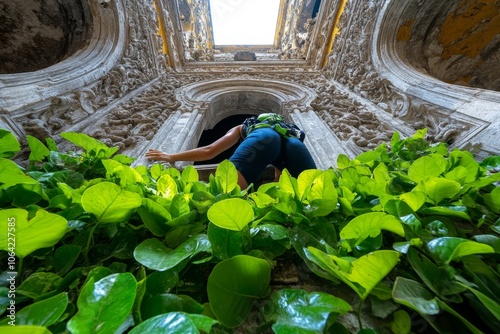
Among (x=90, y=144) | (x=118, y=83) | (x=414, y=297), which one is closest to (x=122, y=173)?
(x=90, y=144)

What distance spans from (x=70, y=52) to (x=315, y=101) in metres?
3.01

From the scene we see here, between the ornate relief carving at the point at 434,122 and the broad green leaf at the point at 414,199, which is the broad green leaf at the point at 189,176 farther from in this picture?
the ornate relief carving at the point at 434,122

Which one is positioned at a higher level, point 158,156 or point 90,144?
point 90,144

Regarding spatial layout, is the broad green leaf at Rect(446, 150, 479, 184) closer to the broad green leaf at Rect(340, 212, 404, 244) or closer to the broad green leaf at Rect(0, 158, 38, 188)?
the broad green leaf at Rect(340, 212, 404, 244)

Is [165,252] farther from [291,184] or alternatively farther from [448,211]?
[448,211]

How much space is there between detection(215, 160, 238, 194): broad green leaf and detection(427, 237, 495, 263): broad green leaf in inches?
17.8

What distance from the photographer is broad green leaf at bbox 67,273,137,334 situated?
234 mm

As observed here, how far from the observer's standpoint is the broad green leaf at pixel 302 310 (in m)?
0.28

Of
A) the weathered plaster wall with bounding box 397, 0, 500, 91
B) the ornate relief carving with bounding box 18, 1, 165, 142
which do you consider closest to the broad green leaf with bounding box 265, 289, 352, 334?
the ornate relief carving with bounding box 18, 1, 165, 142

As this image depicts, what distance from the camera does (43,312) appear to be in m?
0.28

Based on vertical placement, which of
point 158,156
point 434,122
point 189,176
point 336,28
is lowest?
point 158,156

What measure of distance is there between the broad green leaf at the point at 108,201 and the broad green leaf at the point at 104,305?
0.16 m

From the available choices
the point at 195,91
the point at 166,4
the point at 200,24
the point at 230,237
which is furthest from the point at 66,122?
the point at 200,24

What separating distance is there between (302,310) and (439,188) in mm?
448
